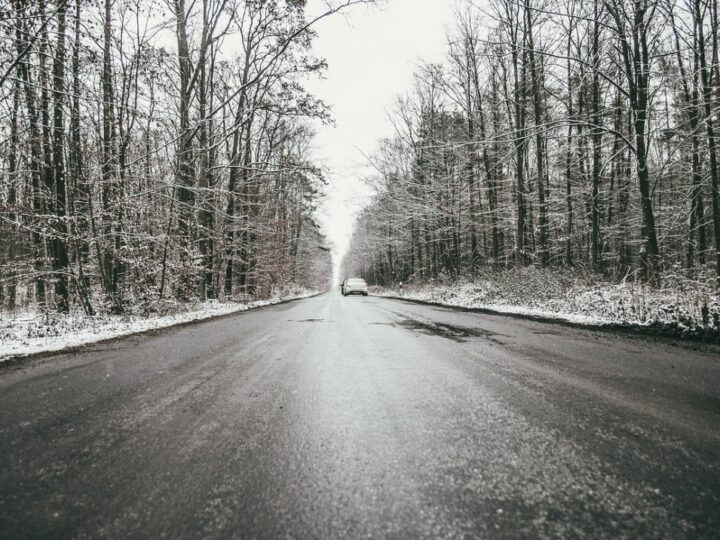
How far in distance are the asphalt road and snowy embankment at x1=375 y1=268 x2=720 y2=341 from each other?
2294mm

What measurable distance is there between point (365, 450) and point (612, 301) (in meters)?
8.14

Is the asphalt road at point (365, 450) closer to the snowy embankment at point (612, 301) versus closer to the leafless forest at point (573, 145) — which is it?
the snowy embankment at point (612, 301)

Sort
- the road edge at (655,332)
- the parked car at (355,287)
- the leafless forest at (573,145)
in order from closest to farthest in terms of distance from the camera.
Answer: the road edge at (655,332) → the leafless forest at (573,145) → the parked car at (355,287)

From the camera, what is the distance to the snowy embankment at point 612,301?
17.4 feet

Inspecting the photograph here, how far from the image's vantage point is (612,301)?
297 inches

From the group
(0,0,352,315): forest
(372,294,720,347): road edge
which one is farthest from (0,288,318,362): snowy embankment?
(372,294,720,347): road edge

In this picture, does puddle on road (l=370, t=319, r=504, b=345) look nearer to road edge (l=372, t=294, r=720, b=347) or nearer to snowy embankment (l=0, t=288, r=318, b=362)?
road edge (l=372, t=294, r=720, b=347)

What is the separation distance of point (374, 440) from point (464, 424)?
0.57 meters

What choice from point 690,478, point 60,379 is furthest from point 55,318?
point 690,478

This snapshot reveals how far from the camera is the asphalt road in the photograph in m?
1.16

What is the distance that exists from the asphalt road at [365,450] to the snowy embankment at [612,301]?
2294 millimetres

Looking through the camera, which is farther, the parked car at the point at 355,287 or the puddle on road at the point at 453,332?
the parked car at the point at 355,287

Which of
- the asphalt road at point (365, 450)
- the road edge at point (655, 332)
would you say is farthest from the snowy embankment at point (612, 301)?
the asphalt road at point (365, 450)

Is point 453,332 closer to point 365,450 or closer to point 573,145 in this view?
→ point 365,450
